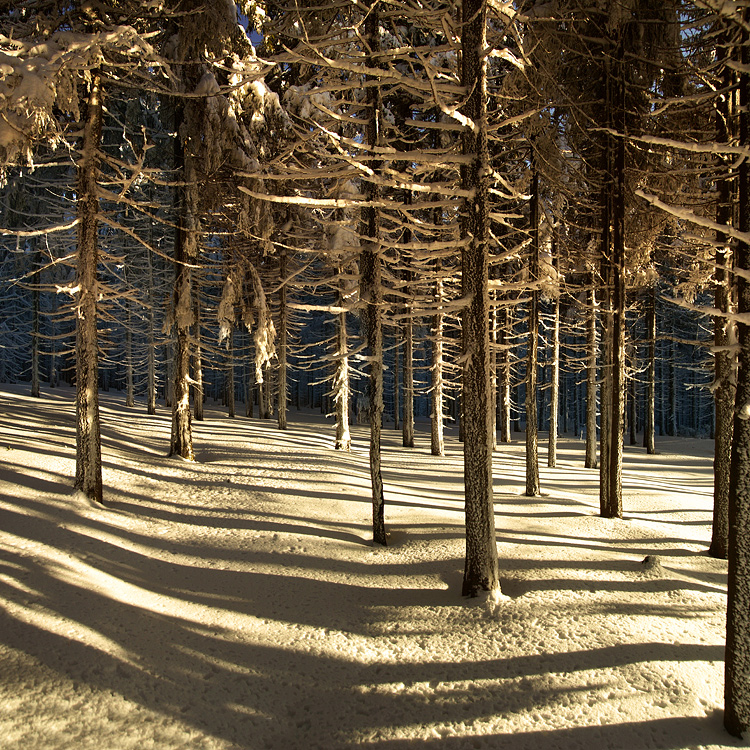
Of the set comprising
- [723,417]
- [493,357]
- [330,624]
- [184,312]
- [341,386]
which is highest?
[184,312]

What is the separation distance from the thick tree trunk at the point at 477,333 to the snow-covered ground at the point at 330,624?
0.62 m

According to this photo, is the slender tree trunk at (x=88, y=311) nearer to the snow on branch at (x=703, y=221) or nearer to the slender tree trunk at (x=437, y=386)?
the snow on branch at (x=703, y=221)

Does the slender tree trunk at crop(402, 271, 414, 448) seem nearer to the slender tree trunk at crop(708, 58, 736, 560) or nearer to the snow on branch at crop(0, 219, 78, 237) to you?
the slender tree trunk at crop(708, 58, 736, 560)

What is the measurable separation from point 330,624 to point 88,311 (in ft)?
23.2

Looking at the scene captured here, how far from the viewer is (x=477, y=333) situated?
6625 mm

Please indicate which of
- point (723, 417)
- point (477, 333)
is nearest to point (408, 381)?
point (723, 417)

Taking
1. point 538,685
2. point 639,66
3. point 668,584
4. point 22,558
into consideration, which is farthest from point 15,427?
point 639,66

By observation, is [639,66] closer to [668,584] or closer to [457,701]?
[668,584]

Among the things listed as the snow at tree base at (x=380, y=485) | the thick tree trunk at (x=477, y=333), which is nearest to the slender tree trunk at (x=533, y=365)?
the snow at tree base at (x=380, y=485)

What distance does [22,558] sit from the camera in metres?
6.55

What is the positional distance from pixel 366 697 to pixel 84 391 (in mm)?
7300

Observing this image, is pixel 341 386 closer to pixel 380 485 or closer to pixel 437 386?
pixel 437 386

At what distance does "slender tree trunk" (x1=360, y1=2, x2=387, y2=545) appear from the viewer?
8.61m

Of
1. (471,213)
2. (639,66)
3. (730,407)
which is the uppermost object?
(639,66)
